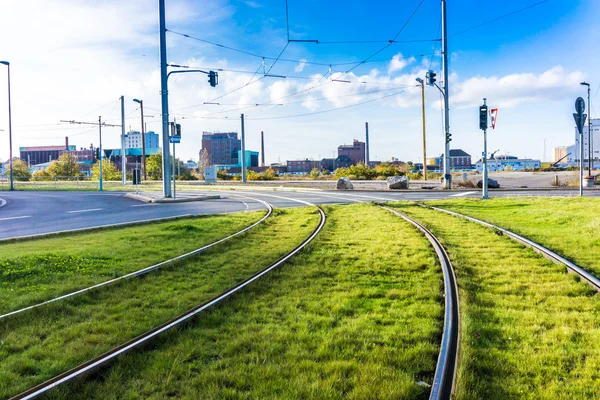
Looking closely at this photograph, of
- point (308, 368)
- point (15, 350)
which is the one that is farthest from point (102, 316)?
point (308, 368)

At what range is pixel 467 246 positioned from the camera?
9.59m

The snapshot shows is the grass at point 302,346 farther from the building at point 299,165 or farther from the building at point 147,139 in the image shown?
the building at point 147,139

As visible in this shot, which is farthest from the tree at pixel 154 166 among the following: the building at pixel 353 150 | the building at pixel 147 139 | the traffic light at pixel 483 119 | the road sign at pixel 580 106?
the building at pixel 353 150

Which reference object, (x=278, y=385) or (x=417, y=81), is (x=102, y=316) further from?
(x=417, y=81)

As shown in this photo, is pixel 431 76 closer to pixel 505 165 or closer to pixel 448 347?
pixel 448 347

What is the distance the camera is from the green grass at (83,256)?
6444mm

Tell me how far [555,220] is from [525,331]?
10.3 metres

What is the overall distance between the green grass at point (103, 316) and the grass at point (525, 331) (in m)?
3.06

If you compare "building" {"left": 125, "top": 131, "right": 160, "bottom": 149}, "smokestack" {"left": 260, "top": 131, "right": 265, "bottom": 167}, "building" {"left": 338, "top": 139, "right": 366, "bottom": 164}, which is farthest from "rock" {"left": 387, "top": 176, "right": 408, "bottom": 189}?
"building" {"left": 125, "top": 131, "right": 160, "bottom": 149}

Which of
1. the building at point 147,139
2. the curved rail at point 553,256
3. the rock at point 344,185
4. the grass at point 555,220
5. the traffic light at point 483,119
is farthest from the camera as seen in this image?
the building at point 147,139

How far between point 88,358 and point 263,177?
60973 millimetres

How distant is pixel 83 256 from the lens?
335 inches

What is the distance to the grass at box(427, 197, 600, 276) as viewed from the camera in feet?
29.0

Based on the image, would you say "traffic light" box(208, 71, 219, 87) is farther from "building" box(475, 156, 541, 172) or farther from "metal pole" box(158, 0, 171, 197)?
"building" box(475, 156, 541, 172)
